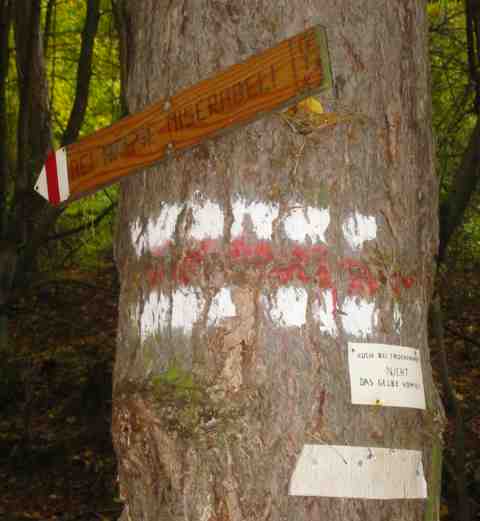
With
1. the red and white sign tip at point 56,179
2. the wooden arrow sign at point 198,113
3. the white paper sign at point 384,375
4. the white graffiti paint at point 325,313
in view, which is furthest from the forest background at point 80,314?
the white graffiti paint at point 325,313

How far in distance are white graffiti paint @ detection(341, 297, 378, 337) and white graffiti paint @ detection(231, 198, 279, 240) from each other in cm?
21

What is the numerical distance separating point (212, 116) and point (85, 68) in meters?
5.31

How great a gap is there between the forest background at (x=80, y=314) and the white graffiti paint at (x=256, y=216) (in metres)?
2.97

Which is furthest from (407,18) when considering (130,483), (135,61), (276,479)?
(130,483)

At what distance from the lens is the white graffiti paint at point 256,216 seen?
5.31 feet

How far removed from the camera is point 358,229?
1.65 metres

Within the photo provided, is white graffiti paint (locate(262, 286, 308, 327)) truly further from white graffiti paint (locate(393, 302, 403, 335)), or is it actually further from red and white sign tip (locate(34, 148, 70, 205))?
red and white sign tip (locate(34, 148, 70, 205))

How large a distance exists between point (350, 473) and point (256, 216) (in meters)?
0.55

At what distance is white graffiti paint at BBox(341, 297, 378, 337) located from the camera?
161 centimetres

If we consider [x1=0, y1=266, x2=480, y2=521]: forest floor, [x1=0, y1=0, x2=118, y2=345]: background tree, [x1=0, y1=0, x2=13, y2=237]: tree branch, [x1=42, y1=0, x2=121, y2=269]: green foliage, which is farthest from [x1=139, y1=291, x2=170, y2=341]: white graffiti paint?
[x1=42, y1=0, x2=121, y2=269]: green foliage

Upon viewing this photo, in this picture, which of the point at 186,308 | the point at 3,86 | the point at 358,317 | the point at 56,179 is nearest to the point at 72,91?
the point at 3,86

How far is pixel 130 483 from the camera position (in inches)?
68.9

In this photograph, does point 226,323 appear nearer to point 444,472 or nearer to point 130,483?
point 130,483

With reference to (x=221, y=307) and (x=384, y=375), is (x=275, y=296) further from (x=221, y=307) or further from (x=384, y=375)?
(x=384, y=375)
